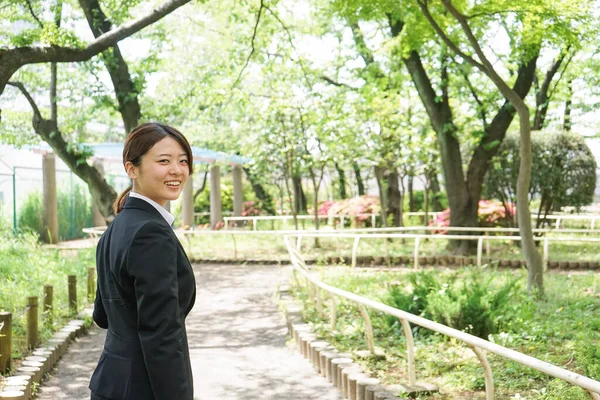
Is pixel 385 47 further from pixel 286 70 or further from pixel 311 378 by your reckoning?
pixel 311 378

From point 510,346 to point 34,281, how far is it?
675 cm

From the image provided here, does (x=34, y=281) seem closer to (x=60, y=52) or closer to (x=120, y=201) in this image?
(x=60, y=52)

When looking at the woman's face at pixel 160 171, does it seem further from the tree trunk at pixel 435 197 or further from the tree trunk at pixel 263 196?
the tree trunk at pixel 263 196

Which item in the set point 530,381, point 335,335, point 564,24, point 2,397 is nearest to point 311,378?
point 335,335

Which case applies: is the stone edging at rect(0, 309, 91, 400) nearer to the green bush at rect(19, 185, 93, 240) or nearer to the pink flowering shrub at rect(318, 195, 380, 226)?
the green bush at rect(19, 185, 93, 240)

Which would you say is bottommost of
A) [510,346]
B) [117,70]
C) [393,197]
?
[510,346]

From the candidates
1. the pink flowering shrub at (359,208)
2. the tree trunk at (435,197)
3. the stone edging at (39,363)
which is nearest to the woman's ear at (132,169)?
the stone edging at (39,363)

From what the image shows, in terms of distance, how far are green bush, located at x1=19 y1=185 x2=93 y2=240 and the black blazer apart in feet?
58.6

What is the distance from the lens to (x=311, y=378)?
6.73 m

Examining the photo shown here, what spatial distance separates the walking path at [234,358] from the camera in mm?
6359

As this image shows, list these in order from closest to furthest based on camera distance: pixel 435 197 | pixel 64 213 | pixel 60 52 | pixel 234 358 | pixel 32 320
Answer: pixel 32 320, pixel 234 358, pixel 60 52, pixel 64 213, pixel 435 197

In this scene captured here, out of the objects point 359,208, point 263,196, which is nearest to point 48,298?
point 359,208

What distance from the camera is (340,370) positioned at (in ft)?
20.4

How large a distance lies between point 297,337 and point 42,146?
1442cm
